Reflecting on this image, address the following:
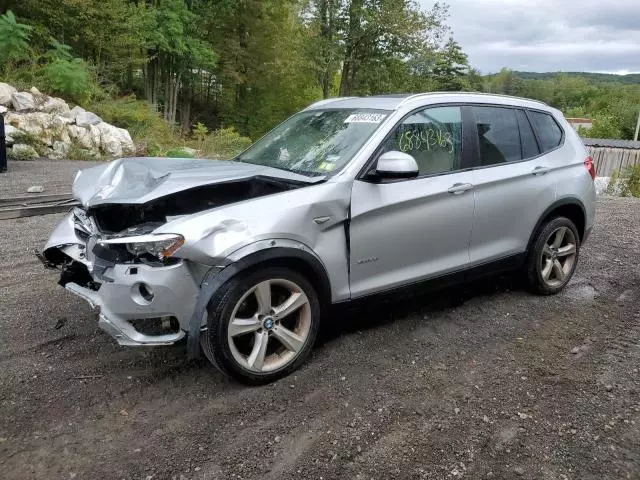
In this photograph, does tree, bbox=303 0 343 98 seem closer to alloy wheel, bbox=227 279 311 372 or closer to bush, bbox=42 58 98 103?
bush, bbox=42 58 98 103

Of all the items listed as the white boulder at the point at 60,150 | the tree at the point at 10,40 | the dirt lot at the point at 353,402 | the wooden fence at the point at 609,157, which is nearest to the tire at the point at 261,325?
the dirt lot at the point at 353,402

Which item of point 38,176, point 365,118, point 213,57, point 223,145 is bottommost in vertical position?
point 38,176

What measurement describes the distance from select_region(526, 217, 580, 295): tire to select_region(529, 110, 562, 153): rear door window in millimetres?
672

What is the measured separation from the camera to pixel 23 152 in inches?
486

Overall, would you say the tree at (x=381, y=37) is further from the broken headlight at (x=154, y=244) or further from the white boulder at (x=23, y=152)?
the broken headlight at (x=154, y=244)

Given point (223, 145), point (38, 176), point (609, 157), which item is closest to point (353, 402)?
point (38, 176)

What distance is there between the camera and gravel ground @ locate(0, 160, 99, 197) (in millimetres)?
8805

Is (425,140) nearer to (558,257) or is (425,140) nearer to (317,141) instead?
(317,141)

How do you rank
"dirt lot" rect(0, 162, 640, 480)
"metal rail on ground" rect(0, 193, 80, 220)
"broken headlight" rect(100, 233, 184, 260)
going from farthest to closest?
"metal rail on ground" rect(0, 193, 80, 220), "broken headlight" rect(100, 233, 184, 260), "dirt lot" rect(0, 162, 640, 480)

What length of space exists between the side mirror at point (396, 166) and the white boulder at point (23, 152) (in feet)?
38.7

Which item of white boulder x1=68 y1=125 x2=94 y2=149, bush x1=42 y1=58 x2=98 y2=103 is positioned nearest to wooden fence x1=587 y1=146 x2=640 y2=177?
bush x1=42 y1=58 x2=98 y2=103

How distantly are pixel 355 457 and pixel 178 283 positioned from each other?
1.28 metres

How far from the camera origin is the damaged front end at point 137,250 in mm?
2793

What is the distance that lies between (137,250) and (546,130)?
3694mm
